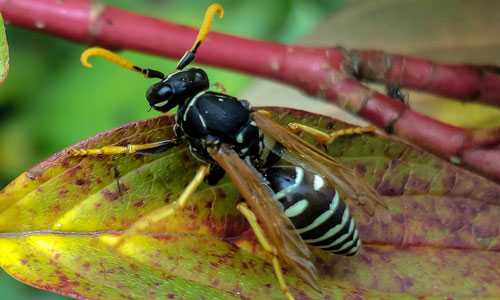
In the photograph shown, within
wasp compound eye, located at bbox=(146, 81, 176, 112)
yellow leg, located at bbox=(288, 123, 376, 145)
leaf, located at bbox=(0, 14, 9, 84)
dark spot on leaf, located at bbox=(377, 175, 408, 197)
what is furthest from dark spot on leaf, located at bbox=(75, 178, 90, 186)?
dark spot on leaf, located at bbox=(377, 175, 408, 197)

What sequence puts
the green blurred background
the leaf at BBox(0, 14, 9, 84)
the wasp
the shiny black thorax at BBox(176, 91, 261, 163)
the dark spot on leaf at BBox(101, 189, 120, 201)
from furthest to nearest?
the green blurred background, the shiny black thorax at BBox(176, 91, 261, 163), the wasp, the dark spot on leaf at BBox(101, 189, 120, 201), the leaf at BBox(0, 14, 9, 84)

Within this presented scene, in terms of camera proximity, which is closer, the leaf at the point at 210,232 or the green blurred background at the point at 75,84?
the leaf at the point at 210,232

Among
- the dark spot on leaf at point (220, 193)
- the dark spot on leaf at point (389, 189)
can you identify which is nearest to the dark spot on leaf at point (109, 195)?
Answer: the dark spot on leaf at point (220, 193)

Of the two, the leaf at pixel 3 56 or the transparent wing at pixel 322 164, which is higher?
the leaf at pixel 3 56

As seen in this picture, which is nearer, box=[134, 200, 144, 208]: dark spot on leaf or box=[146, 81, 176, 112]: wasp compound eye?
box=[134, 200, 144, 208]: dark spot on leaf

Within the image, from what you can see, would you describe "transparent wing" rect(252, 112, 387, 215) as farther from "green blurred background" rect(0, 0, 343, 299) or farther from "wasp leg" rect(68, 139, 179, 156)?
"green blurred background" rect(0, 0, 343, 299)

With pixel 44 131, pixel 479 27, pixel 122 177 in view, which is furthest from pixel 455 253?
pixel 44 131

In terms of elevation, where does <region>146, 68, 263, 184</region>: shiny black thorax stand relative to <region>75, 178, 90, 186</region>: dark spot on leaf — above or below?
above

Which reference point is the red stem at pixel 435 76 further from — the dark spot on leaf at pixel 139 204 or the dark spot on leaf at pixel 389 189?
the dark spot on leaf at pixel 139 204
